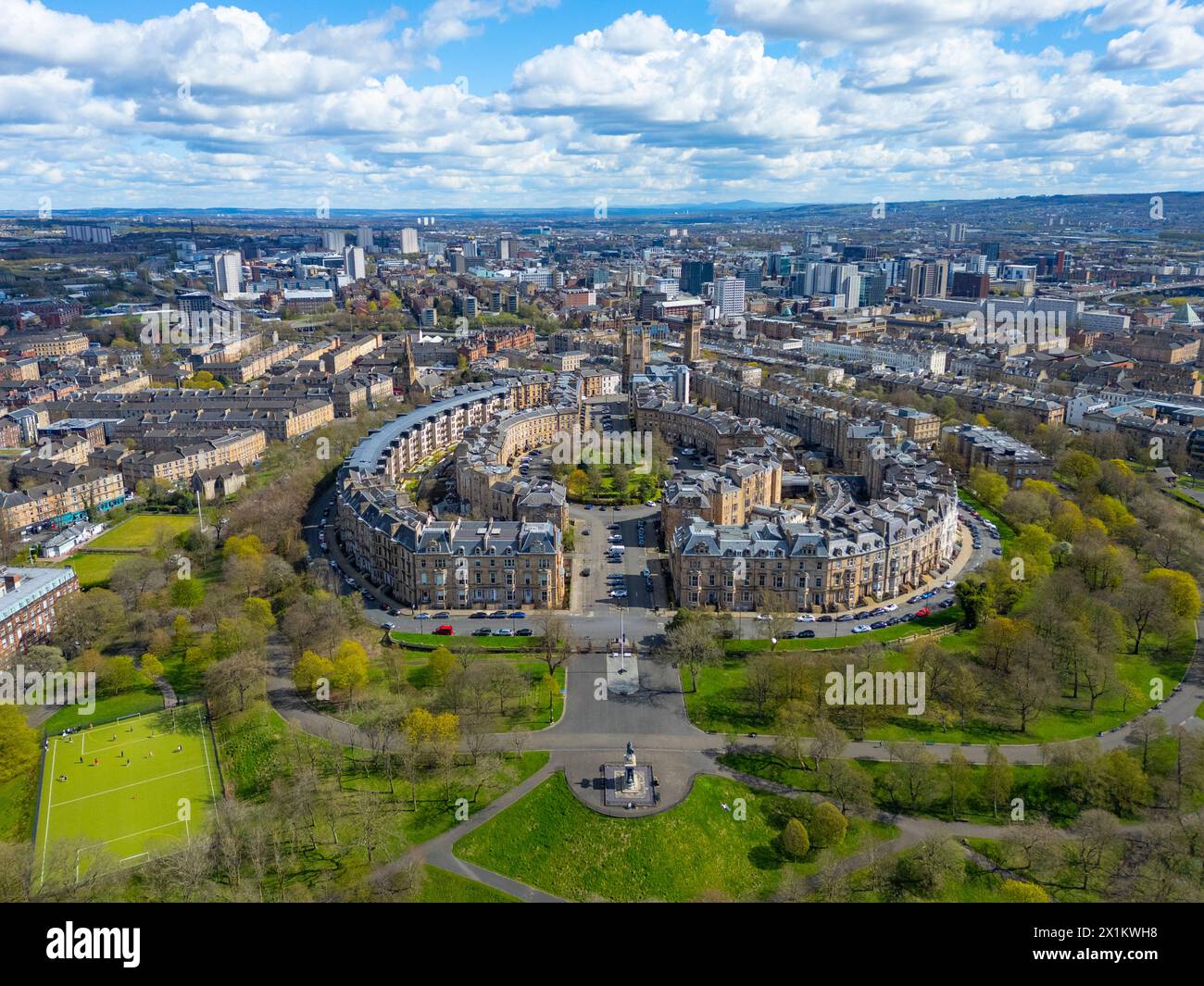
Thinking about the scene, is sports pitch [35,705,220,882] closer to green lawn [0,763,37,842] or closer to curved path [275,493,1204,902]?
green lawn [0,763,37,842]

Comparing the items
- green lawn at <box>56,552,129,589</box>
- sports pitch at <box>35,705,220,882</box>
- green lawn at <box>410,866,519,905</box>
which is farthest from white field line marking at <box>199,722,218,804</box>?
green lawn at <box>56,552,129,589</box>

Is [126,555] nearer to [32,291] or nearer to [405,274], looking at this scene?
[32,291]

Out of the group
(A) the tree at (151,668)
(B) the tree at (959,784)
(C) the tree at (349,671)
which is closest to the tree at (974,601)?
(B) the tree at (959,784)

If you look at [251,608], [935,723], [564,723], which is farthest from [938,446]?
[251,608]
